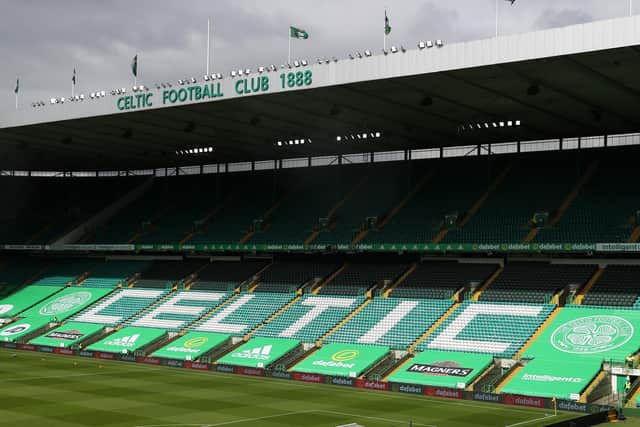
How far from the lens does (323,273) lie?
48625mm

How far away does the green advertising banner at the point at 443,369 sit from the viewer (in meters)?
33.5

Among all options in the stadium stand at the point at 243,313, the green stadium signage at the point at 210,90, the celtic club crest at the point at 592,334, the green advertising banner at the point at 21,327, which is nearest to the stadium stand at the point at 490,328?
the celtic club crest at the point at 592,334

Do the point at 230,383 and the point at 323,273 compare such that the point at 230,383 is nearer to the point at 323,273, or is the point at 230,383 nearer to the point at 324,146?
the point at 323,273

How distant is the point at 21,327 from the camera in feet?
169

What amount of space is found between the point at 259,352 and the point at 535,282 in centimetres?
1448

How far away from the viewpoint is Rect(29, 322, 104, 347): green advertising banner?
155 ft

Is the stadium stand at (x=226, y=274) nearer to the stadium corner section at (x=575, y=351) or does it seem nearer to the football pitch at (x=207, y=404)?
the football pitch at (x=207, y=404)

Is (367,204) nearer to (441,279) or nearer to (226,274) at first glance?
(441,279)

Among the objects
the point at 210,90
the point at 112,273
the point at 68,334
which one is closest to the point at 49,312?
the point at 68,334

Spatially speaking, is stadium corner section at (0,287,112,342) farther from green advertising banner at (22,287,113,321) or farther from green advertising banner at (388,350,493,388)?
green advertising banner at (388,350,493,388)

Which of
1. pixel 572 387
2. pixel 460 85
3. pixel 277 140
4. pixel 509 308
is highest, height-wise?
pixel 277 140

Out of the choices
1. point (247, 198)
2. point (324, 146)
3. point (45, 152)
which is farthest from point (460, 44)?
point (45, 152)

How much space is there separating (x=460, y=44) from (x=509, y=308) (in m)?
13.9

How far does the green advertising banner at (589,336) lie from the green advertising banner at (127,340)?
844 inches
